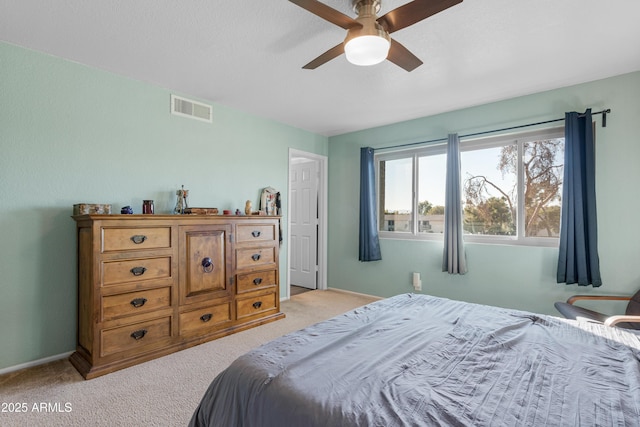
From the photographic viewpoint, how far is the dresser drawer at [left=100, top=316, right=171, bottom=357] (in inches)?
92.7

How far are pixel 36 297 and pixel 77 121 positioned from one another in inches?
57.6

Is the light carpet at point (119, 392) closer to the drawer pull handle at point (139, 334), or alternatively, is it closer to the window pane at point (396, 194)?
the drawer pull handle at point (139, 334)

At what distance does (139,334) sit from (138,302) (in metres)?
0.25

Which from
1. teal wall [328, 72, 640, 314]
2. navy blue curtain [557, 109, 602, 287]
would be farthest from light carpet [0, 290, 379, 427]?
navy blue curtain [557, 109, 602, 287]

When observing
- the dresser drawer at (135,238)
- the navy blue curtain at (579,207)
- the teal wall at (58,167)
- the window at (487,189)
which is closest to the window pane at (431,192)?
the window at (487,189)

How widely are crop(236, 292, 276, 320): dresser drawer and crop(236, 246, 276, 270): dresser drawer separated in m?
0.34

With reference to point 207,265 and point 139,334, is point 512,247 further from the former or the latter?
point 139,334

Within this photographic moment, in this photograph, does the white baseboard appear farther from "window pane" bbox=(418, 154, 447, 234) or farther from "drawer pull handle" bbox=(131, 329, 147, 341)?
"window pane" bbox=(418, 154, 447, 234)

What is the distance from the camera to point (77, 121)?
2.66m

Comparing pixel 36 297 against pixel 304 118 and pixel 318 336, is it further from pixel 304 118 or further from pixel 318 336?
pixel 304 118

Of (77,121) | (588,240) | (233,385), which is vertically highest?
(77,121)

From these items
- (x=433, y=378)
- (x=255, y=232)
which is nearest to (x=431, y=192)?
(x=255, y=232)

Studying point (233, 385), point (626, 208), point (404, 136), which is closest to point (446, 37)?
point (404, 136)

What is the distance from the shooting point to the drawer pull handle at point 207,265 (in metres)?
2.94
